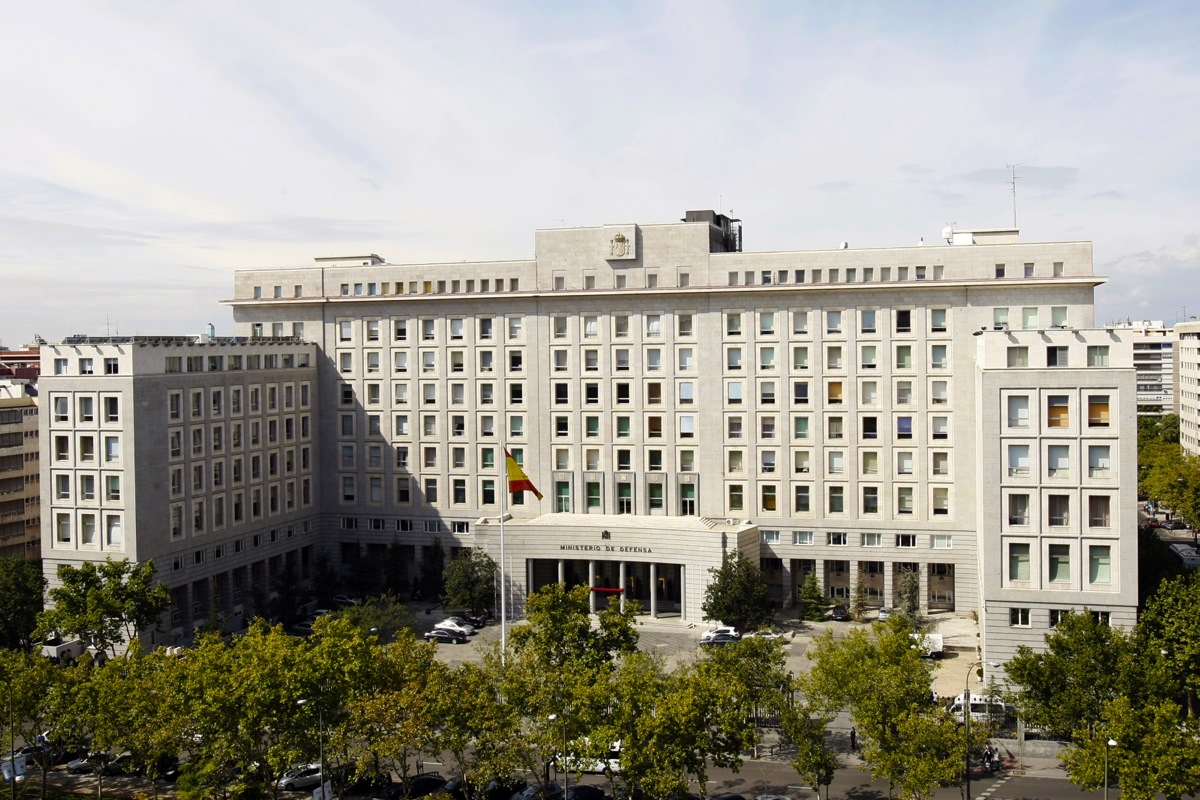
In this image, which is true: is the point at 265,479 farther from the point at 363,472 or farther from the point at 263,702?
the point at 263,702

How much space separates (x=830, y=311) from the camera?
8594 centimetres

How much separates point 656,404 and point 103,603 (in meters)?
43.9

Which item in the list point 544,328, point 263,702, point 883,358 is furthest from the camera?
point 544,328

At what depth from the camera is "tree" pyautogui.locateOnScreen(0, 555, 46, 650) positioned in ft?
238

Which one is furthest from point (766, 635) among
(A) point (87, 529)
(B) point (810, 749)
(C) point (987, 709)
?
(A) point (87, 529)

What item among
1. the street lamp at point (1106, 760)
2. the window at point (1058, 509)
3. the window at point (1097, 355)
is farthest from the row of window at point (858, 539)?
the street lamp at point (1106, 760)

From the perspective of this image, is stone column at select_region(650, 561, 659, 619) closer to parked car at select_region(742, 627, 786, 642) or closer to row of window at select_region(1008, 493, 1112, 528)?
parked car at select_region(742, 627, 786, 642)

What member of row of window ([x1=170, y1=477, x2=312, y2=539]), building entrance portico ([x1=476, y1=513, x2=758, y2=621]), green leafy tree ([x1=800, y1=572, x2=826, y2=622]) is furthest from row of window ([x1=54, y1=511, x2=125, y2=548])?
green leafy tree ([x1=800, y1=572, x2=826, y2=622])

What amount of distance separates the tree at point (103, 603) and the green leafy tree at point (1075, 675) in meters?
50.0

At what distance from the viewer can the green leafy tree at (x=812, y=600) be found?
84.0 metres

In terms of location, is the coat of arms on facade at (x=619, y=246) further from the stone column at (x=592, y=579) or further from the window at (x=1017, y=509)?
the window at (x=1017, y=509)

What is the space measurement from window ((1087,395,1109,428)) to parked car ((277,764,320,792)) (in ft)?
147

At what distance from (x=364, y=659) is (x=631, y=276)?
160ft

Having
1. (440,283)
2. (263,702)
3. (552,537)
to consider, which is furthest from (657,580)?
(263,702)
